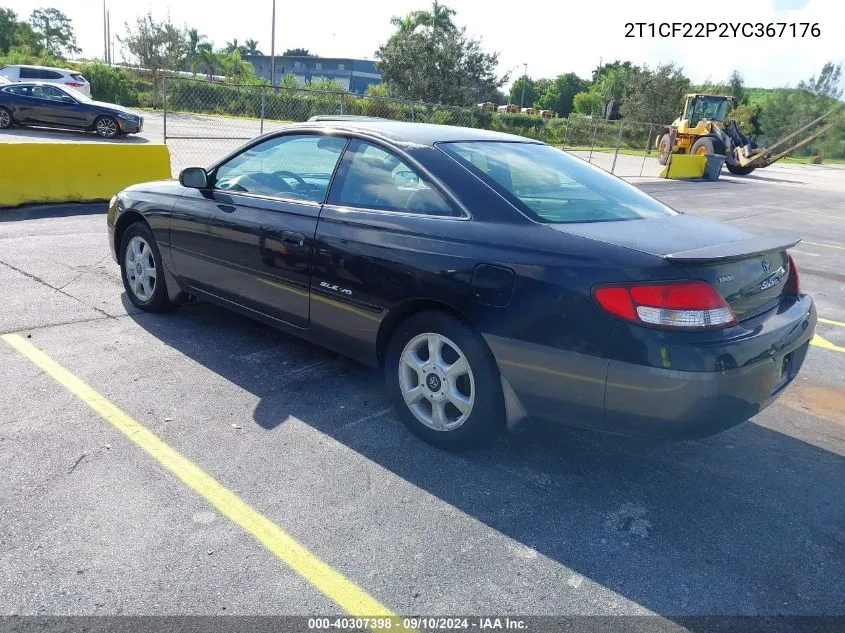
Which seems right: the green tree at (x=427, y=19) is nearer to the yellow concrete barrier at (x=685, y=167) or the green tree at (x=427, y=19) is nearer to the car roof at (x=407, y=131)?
the yellow concrete barrier at (x=685, y=167)

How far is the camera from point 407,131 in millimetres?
3848

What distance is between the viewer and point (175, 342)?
4668mm

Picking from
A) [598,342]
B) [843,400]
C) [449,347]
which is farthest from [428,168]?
[843,400]

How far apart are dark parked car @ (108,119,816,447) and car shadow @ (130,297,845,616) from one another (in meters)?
0.27

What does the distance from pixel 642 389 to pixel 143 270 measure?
3.86 metres

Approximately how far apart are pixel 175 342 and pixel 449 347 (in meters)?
2.26

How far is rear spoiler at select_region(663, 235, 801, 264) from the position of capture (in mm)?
2764

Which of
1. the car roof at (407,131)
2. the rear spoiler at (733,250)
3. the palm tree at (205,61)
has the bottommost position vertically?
the rear spoiler at (733,250)

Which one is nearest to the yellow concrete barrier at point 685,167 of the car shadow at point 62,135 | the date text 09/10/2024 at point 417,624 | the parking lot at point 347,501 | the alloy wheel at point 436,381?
the car shadow at point 62,135

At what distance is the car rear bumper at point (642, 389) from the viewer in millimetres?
2719

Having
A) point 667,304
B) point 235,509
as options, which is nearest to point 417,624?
point 235,509

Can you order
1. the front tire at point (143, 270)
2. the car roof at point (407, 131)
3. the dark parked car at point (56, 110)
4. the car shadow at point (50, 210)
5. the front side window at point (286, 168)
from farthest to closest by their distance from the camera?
the dark parked car at point (56, 110) → the car shadow at point (50, 210) → the front tire at point (143, 270) → the front side window at point (286, 168) → the car roof at point (407, 131)

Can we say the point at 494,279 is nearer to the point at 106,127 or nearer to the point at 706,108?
the point at 106,127

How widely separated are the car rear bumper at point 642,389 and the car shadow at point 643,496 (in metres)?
0.35
